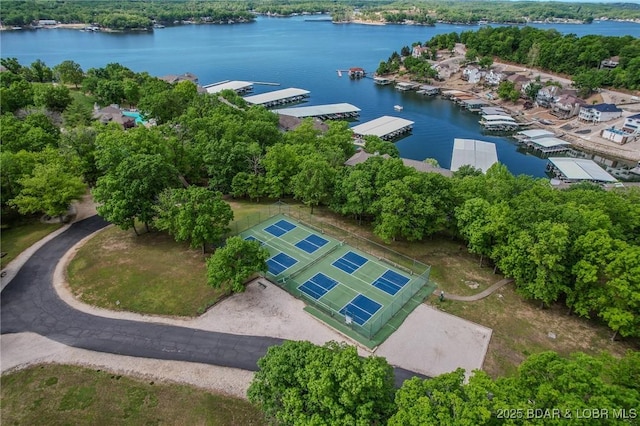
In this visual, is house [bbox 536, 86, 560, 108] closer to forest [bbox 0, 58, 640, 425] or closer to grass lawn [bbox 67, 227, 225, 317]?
forest [bbox 0, 58, 640, 425]

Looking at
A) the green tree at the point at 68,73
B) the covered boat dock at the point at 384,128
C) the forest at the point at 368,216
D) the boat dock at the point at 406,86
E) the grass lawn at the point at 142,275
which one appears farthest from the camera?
the boat dock at the point at 406,86

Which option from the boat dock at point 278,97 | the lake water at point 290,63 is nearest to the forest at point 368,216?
the lake water at point 290,63

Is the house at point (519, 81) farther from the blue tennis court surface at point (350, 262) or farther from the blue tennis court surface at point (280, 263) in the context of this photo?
the blue tennis court surface at point (280, 263)

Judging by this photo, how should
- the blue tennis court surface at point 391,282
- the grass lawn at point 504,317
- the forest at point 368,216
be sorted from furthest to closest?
1. the blue tennis court surface at point 391,282
2. the grass lawn at point 504,317
3. the forest at point 368,216

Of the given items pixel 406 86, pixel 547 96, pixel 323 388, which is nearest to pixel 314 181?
pixel 323 388

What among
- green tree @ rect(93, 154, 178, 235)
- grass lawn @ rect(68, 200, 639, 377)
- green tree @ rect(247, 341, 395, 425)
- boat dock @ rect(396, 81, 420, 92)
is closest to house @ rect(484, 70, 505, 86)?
boat dock @ rect(396, 81, 420, 92)

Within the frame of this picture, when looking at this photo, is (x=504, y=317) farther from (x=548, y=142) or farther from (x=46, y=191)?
(x=548, y=142)
